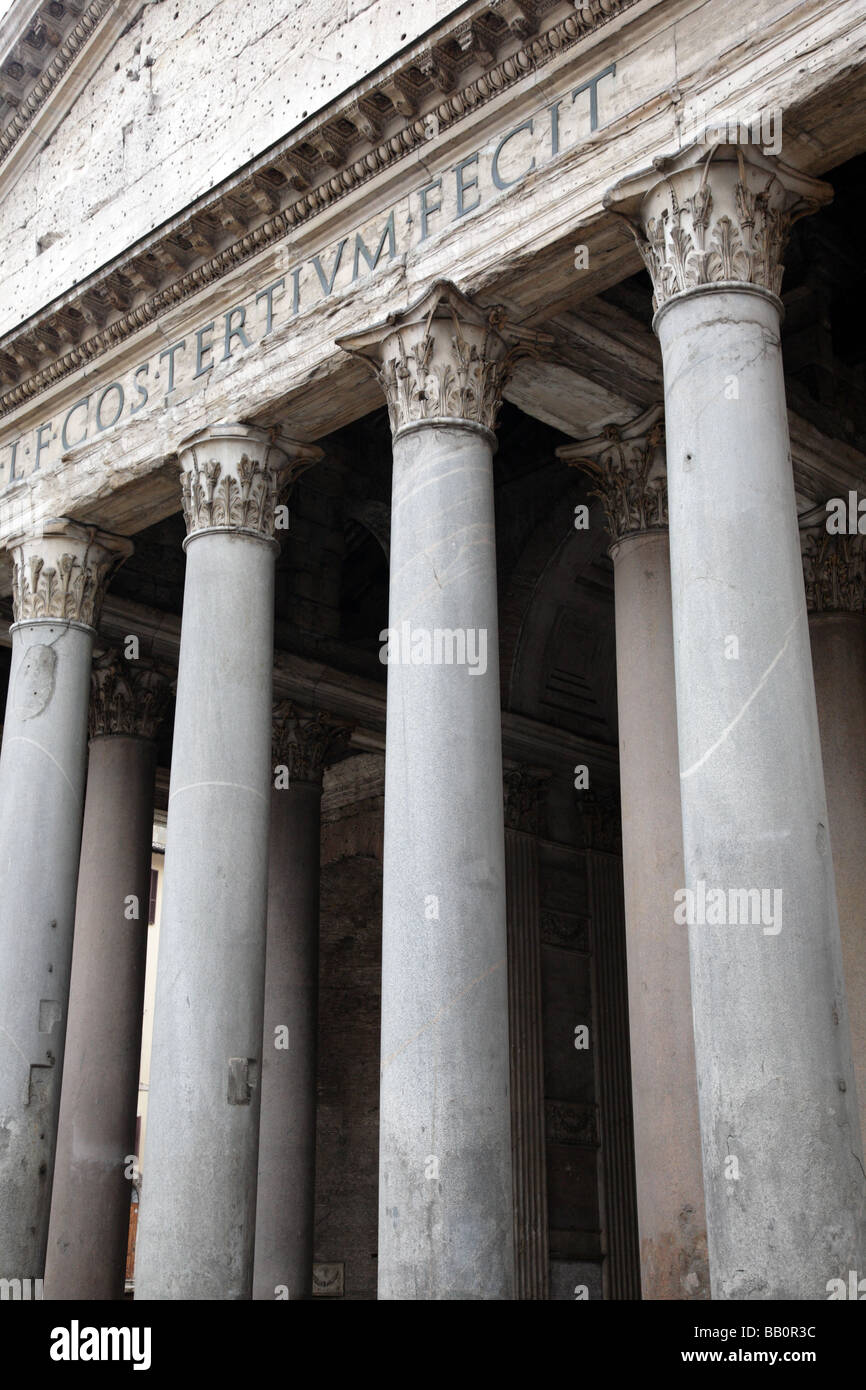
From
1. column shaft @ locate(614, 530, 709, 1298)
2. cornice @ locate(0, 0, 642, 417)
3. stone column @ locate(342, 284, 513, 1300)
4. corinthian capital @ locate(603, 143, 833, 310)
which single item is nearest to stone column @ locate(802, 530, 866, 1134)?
column shaft @ locate(614, 530, 709, 1298)

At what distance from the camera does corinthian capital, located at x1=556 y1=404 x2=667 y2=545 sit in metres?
11.4

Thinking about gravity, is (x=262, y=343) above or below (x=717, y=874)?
above

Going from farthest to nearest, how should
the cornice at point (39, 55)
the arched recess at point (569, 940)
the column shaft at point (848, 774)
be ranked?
the arched recess at point (569, 940) < the cornice at point (39, 55) < the column shaft at point (848, 774)

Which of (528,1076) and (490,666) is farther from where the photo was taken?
(528,1076)

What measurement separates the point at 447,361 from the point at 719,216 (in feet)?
7.12

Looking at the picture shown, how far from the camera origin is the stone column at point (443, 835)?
8.25 metres

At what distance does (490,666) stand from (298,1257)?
807 centimetres

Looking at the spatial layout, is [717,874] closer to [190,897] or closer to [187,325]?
[190,897]

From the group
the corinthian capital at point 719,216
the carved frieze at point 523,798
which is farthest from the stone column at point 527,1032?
the corinthian capital at point 719,216

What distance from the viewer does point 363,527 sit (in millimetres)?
18078

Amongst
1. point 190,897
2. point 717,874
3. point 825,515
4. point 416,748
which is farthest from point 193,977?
point 825,515

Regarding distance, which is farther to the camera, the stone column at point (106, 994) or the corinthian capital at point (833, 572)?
the stone column at point (106, 994)

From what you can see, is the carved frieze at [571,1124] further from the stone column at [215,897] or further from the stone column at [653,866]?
the stone column at [215,897]

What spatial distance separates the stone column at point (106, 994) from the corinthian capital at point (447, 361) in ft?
22.8
